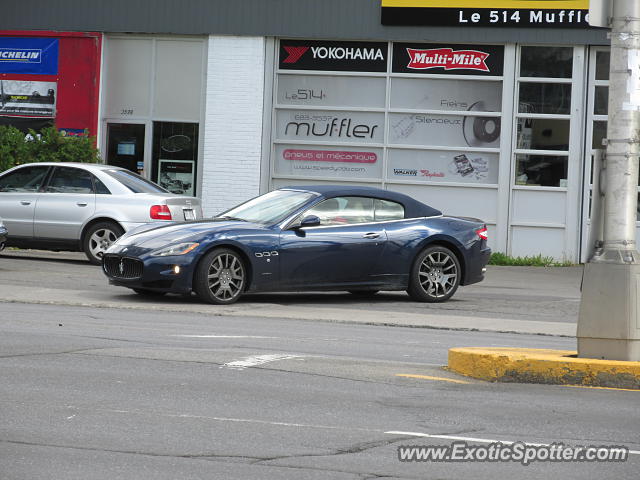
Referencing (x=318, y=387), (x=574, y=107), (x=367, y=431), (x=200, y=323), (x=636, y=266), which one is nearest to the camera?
(x=367, y=431)

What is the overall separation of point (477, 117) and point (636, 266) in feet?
48.4

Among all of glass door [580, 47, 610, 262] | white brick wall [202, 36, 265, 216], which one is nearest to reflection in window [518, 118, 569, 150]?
glass door [580, 47, 610, 262]

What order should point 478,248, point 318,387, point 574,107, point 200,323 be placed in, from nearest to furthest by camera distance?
point 318,387 < point 200,323 < point 478,248 < point 574,107

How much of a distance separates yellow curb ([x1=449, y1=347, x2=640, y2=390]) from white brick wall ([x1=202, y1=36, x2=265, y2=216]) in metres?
15.3

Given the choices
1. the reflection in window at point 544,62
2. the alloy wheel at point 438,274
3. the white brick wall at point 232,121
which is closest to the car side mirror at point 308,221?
the alloy wheel at point 438,274

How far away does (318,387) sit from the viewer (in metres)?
8.23

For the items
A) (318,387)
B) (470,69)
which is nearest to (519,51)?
(470,69)

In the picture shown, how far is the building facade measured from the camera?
2298 cm

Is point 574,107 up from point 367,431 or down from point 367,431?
up

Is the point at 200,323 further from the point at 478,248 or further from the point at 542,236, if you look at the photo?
the point at 542,236

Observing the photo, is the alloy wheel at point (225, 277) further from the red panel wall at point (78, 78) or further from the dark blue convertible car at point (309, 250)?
the red panel wall at point (78, 78)

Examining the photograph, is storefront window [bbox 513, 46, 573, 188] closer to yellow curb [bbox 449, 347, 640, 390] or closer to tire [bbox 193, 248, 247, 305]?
tire [bbox 193, 248, 247, 305]

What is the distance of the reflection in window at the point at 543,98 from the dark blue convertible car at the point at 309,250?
27.1 ft

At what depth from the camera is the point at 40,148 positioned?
22.1 m
